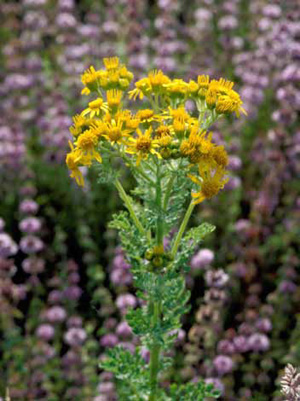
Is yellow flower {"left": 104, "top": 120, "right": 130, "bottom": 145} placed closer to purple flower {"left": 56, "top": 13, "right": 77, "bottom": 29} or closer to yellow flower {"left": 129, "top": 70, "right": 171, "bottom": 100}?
yellow flower {"left": 129, "top": 70, "right": 171, "bottom": 100}

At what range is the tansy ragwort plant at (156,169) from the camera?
2484 mm

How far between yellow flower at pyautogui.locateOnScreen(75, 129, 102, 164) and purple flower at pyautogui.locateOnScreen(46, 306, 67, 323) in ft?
7.00

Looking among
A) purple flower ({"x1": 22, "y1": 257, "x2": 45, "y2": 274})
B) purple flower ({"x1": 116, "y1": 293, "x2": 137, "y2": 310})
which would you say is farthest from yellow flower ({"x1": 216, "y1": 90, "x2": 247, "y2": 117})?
purple flower ({"x1": 22, "y1": 257, "x2": 45, "y2": 274})

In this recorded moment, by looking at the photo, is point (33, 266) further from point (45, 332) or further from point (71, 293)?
point (45, 332)

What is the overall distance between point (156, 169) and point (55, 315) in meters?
2.13

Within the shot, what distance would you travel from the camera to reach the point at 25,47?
6.80 meters

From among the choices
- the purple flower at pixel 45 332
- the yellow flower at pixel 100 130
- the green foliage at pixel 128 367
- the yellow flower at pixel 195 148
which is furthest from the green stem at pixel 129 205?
the purple flower at pixel 45 332

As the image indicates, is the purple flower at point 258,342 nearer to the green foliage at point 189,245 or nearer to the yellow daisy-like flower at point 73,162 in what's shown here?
the green foliage at point 189,245

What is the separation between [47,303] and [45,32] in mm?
3692

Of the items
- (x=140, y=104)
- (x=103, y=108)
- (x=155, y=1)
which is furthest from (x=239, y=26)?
(x=103, y=108)

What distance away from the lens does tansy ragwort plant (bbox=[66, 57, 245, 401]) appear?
2.48 metres

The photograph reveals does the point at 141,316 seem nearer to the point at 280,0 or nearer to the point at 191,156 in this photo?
the point at 191,156

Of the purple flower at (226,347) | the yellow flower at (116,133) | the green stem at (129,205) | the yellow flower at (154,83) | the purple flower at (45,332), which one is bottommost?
the purple flower at (226,347)

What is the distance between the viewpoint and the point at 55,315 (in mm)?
4430
